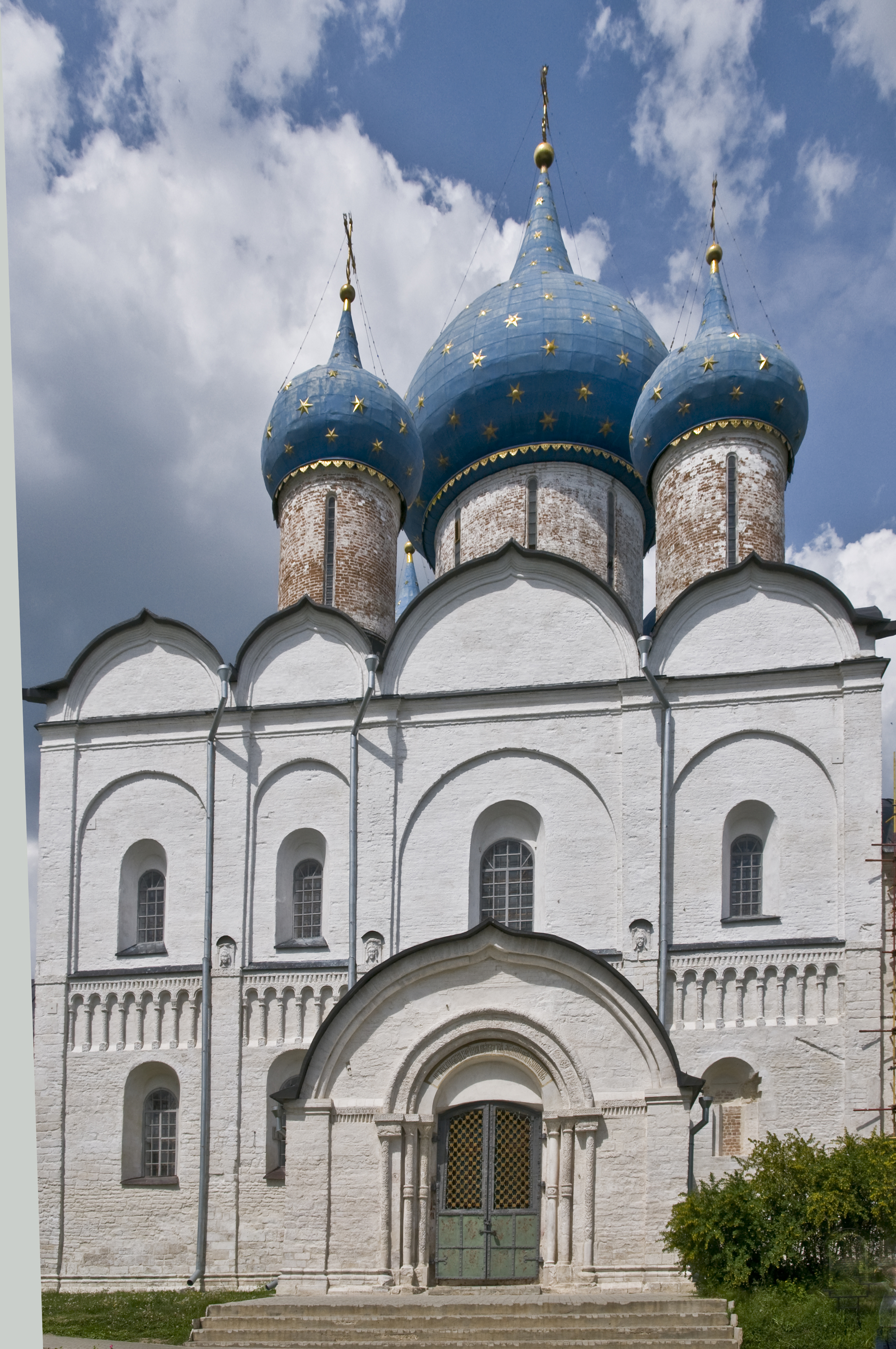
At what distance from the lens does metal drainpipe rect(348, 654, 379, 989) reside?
13656 millimetres

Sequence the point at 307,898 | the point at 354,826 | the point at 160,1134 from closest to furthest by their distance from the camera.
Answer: the point at 354,826
the point at 160,1134
the point at 307,898

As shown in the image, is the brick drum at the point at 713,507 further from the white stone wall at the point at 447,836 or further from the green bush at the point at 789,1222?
the green bush at the point at 789,1222

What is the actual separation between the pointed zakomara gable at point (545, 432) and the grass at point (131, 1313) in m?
9.28

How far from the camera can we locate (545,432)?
1819 centimetres

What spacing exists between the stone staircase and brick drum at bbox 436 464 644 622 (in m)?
9.50

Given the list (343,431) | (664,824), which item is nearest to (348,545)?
(343,431)

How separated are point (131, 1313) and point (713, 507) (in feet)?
32.9

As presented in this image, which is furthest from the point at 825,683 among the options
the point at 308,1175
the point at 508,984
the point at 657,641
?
Answer: the point at 308,1175

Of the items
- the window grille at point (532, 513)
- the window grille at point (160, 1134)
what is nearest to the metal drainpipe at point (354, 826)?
the window grille at point (160, 1134)

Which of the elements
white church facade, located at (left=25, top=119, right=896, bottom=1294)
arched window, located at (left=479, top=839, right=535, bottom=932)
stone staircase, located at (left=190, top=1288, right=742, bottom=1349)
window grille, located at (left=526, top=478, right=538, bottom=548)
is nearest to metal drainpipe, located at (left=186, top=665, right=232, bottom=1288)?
white church facade, located at (left=25, top=119, right=896, bottom=1294)

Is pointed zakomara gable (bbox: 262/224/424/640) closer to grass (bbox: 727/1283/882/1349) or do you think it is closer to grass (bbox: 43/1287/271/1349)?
grass (bbox: 43/1287/271/1349)

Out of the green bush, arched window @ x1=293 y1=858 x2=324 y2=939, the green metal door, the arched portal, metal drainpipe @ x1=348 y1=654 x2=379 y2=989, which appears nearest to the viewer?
the green bush

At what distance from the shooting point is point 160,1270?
13430 mm

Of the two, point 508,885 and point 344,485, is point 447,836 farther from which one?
point 344,485
